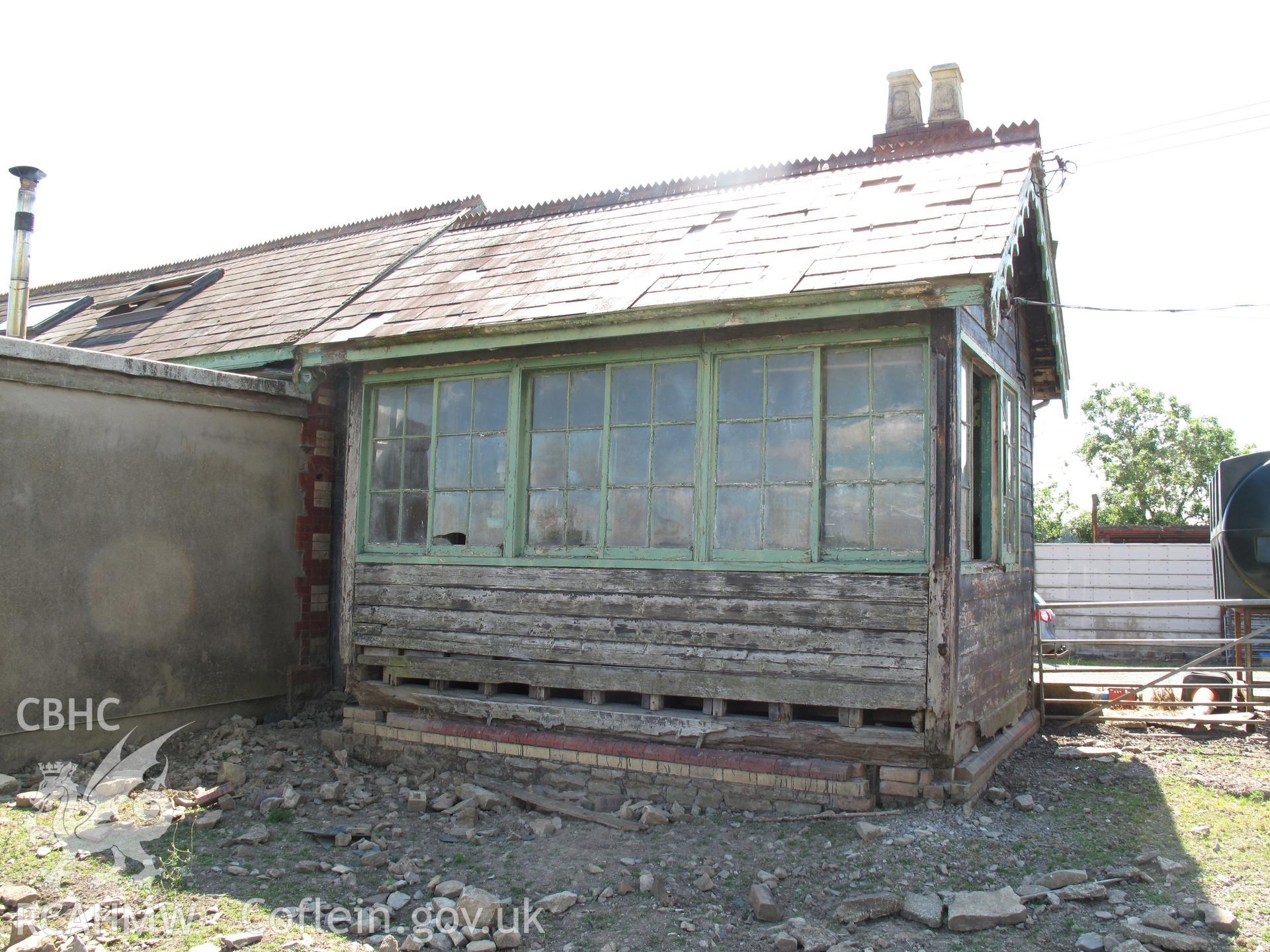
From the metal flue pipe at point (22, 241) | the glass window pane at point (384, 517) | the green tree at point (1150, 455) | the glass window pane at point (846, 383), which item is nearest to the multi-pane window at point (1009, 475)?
the glass window pane at point (846, 383)

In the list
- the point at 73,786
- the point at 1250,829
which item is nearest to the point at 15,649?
the point at 73,786

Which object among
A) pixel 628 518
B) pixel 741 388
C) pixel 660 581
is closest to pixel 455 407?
pixel 628 518

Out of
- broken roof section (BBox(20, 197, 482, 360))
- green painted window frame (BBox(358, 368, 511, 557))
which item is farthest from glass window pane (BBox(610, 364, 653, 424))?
broken roof section (BBox(20, 197, 482, 360))

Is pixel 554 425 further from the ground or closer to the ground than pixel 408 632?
further from the ground

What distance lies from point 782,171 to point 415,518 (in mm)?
4606

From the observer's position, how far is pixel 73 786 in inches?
245

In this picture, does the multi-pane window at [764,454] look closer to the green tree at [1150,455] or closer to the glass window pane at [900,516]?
the glass window pane at [900,516]

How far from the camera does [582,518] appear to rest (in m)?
6.55

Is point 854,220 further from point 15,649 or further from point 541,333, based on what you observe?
point 15,649

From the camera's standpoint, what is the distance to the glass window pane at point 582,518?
6.50 m

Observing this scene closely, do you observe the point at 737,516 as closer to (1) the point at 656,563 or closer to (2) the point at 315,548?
(1) the point at 656,563

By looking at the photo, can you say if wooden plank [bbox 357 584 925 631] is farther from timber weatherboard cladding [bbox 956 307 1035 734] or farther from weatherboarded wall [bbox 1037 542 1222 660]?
weatherboarded wall [bbox 1037 542 1222 660]

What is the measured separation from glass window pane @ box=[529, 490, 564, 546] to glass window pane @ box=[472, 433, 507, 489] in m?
0.31

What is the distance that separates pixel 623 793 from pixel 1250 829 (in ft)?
12.4
